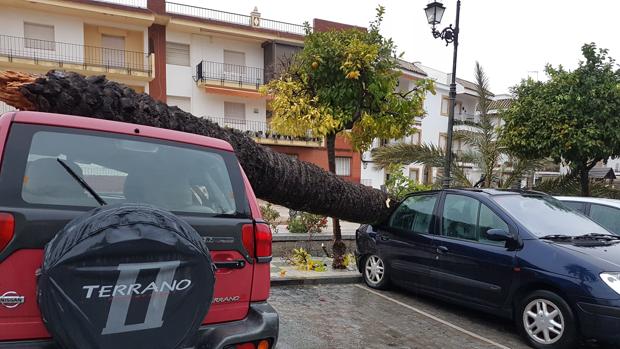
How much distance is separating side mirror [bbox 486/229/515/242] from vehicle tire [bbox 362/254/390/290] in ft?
6.36

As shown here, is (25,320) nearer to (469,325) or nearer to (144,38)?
(469,325)

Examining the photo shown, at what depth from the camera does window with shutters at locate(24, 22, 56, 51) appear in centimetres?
2095

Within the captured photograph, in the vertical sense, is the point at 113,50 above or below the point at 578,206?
above

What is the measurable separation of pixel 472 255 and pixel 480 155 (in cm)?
765

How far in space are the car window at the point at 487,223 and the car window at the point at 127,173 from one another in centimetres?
353

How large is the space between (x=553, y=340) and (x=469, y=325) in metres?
1.02

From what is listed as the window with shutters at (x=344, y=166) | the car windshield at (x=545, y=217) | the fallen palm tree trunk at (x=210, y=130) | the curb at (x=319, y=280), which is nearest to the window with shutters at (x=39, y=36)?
the window with shutters at (x=344, y=166)

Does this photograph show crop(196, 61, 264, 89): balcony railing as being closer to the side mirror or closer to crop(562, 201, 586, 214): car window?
crop(562, 201, 586, 214): car window

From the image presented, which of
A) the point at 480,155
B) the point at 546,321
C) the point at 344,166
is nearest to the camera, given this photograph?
the point at 546,321

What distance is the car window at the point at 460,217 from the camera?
17.7ft

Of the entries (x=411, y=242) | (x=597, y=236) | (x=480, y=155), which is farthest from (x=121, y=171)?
(x=480, y=155)

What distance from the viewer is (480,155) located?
1215cm

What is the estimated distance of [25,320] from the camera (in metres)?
2.08

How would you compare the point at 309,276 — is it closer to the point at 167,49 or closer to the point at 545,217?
the point at 545,217
